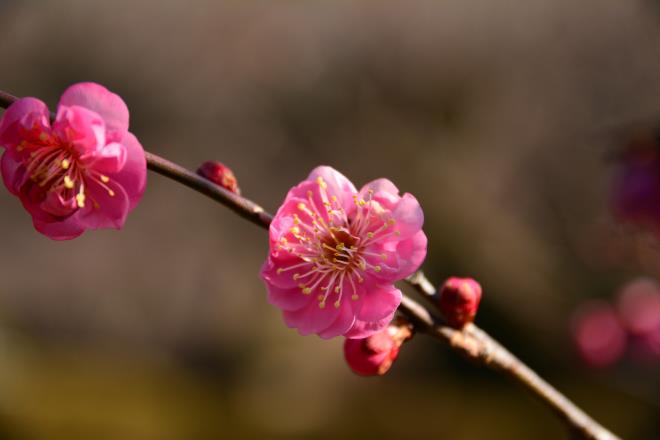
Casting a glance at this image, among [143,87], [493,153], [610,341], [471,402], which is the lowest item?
[610,341]

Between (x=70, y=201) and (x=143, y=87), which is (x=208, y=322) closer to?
(x=143, y=87)

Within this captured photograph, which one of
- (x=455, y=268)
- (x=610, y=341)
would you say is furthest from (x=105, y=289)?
(x=610, y=341)

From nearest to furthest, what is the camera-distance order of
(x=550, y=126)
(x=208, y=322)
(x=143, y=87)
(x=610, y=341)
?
(x=610, y=341) → (x=550, y=126) → (x=208, y=322) → (x=143, y=87)

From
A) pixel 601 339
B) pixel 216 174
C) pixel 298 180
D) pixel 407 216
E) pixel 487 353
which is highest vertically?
pixel 298 180

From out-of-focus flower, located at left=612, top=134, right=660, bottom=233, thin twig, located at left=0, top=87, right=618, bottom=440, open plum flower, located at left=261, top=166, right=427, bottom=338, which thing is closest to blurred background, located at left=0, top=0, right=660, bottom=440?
out-of-focus flower, located at left=612, top=134, right=660, bottom=233

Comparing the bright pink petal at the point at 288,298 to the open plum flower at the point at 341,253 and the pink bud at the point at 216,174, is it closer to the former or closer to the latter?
the open plum flower at the point at 341,253

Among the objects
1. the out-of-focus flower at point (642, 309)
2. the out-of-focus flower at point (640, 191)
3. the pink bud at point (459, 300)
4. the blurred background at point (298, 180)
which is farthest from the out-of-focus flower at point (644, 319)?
the pink bud at point (459, 300)

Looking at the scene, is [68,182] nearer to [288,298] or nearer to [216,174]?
[216,174]

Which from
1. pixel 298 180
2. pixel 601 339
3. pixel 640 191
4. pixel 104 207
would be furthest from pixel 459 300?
pixel 298 180
